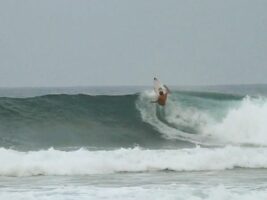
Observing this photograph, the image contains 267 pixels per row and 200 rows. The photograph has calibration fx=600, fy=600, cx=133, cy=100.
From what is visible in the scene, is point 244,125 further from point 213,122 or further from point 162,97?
point 162,97

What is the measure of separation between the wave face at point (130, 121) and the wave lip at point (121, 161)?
2246 mm

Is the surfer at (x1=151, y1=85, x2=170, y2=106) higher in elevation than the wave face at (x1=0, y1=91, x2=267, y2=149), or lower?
higher

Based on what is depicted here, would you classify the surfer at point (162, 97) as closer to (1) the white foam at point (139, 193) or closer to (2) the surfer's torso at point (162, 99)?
(2) the surfer's torso at point (162, 99)

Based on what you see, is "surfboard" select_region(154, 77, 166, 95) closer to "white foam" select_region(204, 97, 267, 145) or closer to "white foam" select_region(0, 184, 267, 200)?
"white foam" select_region(204, 97, 267, 145)

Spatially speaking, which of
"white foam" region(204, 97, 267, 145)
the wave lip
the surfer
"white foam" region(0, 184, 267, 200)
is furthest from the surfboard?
"white foam" region(0, 184, 267, 200)

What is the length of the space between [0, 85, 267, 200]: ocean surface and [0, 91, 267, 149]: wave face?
0.10 feet

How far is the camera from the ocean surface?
9992 millimetres

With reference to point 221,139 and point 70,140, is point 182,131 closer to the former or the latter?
point 221,139

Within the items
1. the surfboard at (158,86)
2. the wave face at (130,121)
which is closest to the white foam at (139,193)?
the wave face at (130,121)

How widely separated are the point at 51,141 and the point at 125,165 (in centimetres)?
418

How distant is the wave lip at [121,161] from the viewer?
41.0 ft

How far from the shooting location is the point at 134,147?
1622 cm

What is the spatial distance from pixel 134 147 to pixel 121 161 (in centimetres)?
318

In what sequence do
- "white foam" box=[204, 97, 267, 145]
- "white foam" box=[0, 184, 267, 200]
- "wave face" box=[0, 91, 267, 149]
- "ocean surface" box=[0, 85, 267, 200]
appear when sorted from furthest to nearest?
"white foam" box=[204, 97, 267, 145]
"wave face" box=[0, 91, 267, 149]
"ocean surface" box=[0, 85, 267, 200]
"white foam" box=[0, 184, 267, 200]
